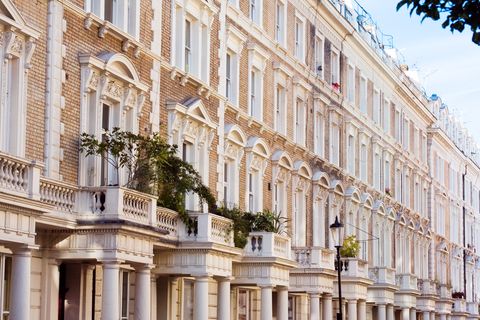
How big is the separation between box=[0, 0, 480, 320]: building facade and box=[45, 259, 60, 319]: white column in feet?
0.13

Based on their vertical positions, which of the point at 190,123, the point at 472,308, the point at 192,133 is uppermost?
the point at 190,123

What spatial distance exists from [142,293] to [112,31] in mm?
6268

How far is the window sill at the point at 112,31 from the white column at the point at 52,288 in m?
5.53

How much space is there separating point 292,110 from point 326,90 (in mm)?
5226

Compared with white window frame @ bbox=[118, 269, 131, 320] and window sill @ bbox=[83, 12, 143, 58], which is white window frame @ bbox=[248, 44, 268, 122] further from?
white window frame @ bbox=[118, 269, 131, 320]

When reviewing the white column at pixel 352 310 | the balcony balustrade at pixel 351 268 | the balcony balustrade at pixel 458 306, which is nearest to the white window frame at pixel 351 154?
the balcony balustrade at pixel 351 268

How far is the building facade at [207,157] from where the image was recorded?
25938 millimetres

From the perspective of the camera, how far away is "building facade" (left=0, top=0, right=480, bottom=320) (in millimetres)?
25938

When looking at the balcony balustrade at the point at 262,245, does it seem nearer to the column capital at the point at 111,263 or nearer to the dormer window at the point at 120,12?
the dormer window at the point at 120,12

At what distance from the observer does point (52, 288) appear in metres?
26.8

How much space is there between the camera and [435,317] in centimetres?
7162

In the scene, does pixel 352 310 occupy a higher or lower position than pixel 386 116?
lower

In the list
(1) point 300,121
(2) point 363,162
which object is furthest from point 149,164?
(2) point 363,162

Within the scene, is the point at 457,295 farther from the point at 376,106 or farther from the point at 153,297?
the point at 153,297
